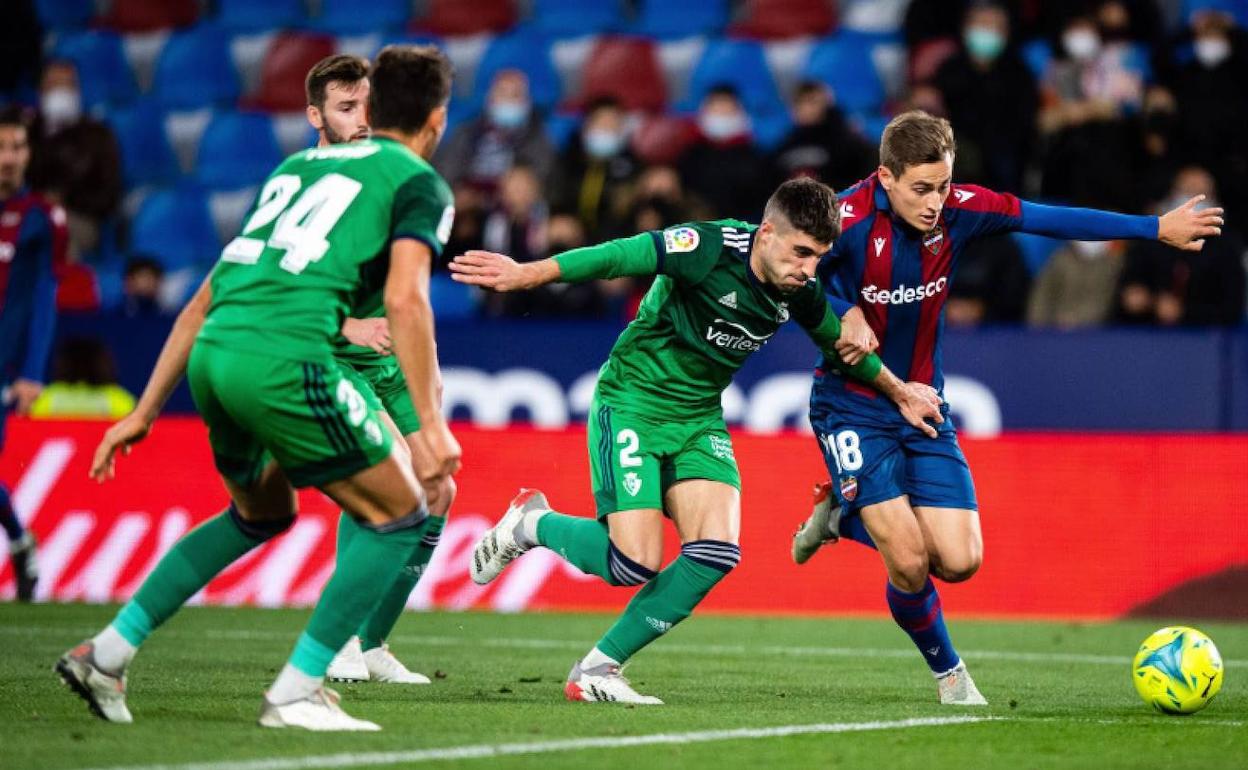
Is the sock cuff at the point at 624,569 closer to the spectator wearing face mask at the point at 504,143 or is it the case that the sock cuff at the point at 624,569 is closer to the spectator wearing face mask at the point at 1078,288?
the spectator wearing face mask at the point at 1078,288

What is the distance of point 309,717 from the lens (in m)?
5.80

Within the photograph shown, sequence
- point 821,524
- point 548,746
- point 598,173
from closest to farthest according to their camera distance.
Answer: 1. point 548,746
2. point 821,524
3. point 598,173

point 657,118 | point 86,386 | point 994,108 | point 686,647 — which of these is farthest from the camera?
point 657,118

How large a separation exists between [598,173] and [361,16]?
4.55 meters

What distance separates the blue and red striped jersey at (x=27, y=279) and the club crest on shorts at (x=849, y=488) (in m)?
5.20

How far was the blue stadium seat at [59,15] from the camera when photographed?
1997 cm

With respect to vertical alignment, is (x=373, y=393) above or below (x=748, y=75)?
below

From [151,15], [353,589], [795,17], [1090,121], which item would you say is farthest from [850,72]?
[353,589]

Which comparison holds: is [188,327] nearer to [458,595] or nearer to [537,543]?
[537,543]

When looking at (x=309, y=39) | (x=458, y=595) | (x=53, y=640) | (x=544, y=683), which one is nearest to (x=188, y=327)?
(x=544, y=683)

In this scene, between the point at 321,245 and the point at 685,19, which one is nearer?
the point at 321,245

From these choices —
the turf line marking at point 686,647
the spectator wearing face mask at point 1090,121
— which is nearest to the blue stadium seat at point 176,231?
the spectator wearing face mask at point 1090,121

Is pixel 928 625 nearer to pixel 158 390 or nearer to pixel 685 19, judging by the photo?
pixel 158 390

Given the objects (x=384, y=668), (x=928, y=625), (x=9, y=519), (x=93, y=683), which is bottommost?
(x=9, y=519)
